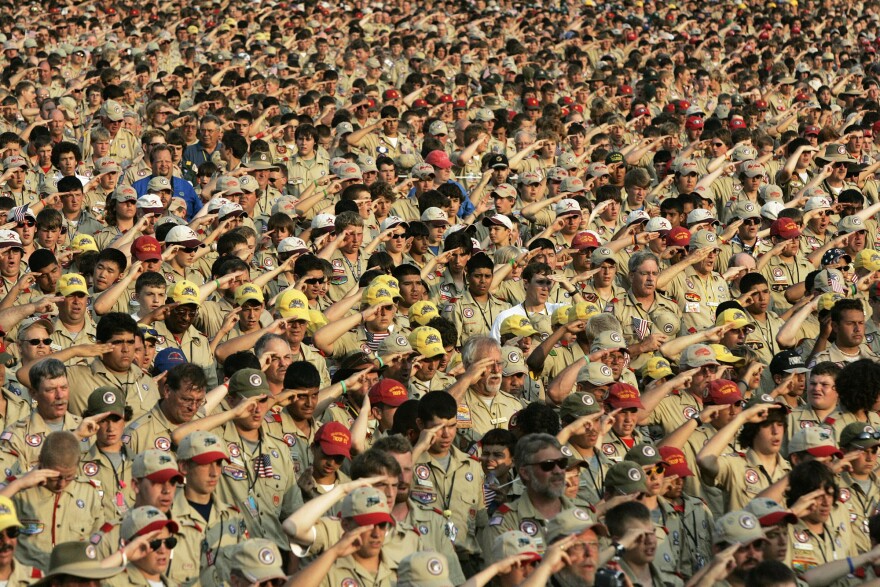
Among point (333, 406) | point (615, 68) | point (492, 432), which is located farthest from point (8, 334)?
point (615, 68)

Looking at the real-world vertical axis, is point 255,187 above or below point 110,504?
below

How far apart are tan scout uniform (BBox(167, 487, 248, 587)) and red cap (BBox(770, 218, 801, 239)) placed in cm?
854

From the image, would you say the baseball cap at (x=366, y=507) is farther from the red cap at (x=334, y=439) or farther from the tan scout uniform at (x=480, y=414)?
the tan scout uniform at (x=480, y=414)

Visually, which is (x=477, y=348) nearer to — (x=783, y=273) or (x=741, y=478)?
(x=741, y=478)

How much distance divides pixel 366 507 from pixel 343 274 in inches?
250

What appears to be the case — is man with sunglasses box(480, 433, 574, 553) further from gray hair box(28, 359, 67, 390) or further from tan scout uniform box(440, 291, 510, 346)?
tan scout uniform box(440, 291, 510, 346)

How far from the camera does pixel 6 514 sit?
7.45 m

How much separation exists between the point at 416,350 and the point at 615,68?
16.5 meters

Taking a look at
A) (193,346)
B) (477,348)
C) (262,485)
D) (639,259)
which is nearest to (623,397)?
(477,348)

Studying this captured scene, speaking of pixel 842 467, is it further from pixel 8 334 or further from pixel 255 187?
pixel 255 187

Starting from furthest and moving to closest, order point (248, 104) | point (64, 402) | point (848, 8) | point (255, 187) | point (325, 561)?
point (848, 8) → point (248, 104) → point (255, 187) → point (64, 402) → point (325, 561)

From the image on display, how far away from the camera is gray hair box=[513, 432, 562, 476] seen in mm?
8961

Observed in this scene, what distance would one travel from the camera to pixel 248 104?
21531mm

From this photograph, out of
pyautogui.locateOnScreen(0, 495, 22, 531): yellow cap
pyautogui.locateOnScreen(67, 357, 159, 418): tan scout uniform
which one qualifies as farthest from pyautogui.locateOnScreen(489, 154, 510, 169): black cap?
pyautogui.locateOnScreen(0, 495, 22, 531): yellow cap
